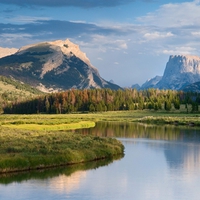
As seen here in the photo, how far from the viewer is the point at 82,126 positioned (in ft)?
411

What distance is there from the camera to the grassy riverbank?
49.5m

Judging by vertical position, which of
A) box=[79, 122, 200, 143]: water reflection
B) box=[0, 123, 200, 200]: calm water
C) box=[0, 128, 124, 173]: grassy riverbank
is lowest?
box=[0, 123, 200, 200]: calm water

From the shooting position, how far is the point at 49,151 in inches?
2162

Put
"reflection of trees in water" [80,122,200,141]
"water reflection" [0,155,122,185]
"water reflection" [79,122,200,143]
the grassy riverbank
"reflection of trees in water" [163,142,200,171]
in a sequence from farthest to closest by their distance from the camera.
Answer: "reflection of trees in water" [80,122,200,141] → "water reflection" [79,122,200,143] → "reflection of trees in water" [163,142,200,171] → the grassy riverbank → "water reflection" [0,155,122,185]

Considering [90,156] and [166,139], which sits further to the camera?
[166,139]

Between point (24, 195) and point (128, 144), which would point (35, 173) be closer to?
point (24, 195)

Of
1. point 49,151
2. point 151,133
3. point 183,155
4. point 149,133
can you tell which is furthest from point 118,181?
point 151,133

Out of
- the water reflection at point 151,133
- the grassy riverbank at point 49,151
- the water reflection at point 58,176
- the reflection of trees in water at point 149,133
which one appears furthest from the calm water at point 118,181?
the reflection of trees in water at point 149,133

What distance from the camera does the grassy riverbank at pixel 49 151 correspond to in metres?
49.5

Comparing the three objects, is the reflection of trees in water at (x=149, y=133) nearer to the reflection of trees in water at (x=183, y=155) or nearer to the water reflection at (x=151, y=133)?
the water reflection at (x=151, y=133)

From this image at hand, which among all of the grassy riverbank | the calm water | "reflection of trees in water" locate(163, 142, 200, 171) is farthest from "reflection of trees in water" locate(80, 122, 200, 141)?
the calm water

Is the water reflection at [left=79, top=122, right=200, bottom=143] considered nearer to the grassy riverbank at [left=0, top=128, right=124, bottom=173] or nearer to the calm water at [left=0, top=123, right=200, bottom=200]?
the grassy riverbank at [left=0, top=128, right=124, bottom=173]

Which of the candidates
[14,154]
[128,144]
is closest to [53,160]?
[14,154]

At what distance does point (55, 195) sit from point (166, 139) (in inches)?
2118
